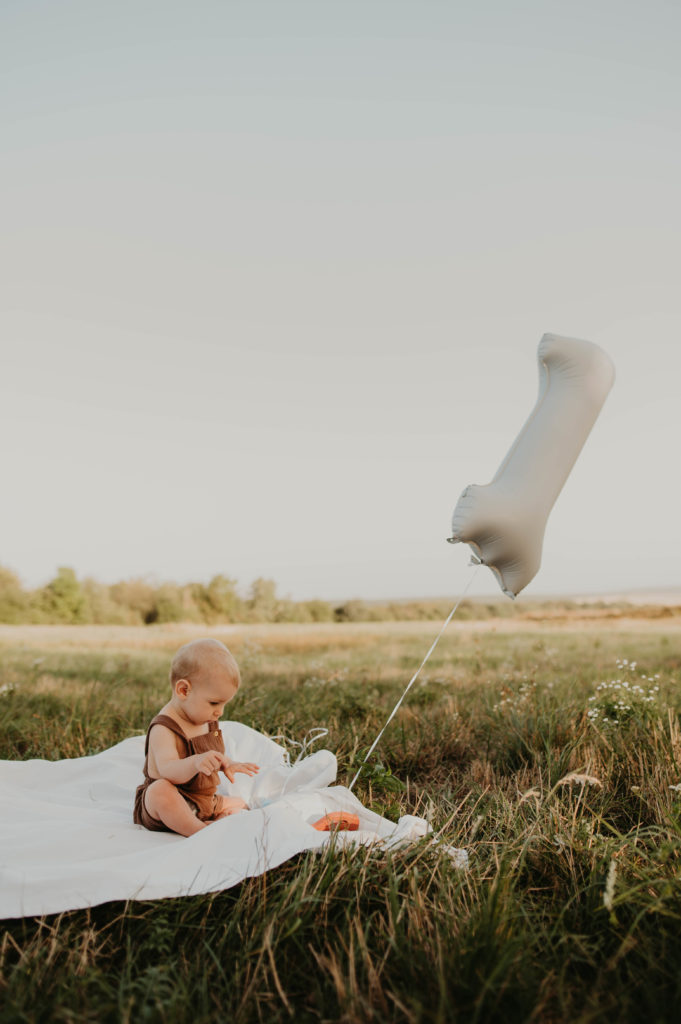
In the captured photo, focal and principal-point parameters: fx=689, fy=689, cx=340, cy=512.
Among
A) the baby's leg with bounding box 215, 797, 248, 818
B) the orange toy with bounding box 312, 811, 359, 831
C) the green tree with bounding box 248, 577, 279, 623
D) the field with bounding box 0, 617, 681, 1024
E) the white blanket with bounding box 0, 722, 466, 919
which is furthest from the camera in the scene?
the green tree with bounding box 248, 577, 279, 623

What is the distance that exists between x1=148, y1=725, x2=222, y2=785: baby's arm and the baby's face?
0.48 ft

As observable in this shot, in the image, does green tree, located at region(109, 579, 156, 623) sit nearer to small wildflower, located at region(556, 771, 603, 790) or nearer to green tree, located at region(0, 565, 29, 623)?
green tree, located at region(0, 565, 29, 623)

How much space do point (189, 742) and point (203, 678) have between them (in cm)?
36

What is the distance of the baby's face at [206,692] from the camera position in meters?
3.15

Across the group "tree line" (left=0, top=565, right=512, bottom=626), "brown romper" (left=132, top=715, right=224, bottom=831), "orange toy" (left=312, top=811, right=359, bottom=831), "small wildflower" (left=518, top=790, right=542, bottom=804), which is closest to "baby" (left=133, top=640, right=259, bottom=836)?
"brown romper" (left=132, top=715, right=224, bottom=831)

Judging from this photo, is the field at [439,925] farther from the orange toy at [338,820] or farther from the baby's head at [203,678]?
the baby's head at [203,678]

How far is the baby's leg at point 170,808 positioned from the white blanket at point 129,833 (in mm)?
57

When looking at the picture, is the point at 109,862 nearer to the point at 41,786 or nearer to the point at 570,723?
the point at 41,786

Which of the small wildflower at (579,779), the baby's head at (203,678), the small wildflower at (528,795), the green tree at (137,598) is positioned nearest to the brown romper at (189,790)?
the baby's head at (203,678)

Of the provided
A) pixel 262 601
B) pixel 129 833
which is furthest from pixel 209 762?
pixel 262 601

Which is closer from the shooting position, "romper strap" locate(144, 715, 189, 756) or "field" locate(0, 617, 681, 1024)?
"field" locate(0, 617, 681, 1024)

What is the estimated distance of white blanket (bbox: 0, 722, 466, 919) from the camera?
7.73 ft

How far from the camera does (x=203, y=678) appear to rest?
3.15 m

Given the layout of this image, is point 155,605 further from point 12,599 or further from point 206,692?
point 206,692
